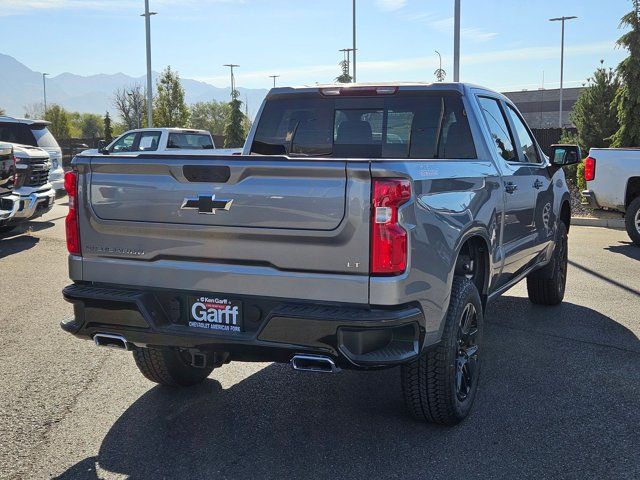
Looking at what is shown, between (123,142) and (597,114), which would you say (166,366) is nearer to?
(123,142)

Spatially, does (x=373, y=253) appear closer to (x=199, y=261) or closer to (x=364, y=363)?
(x=364, y=363)

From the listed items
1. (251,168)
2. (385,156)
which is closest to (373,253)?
(251,168)

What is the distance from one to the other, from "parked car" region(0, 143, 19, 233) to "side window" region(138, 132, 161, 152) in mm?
6596

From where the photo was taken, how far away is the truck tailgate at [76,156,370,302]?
3375 mm

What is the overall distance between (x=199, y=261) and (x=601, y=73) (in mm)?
20293

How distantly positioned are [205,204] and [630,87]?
1757cm

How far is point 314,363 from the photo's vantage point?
11.5 feet

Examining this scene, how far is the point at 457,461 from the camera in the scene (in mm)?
3695

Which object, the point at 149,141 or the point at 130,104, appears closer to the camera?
the point at 149,141

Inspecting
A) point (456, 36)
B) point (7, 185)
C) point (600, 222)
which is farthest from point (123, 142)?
point (600, 222)

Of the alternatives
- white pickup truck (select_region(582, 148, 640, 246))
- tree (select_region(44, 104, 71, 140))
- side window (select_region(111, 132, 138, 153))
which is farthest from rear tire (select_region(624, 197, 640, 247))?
tree (select_region(44, 104, 71, 140))

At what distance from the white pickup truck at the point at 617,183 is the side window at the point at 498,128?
648cm

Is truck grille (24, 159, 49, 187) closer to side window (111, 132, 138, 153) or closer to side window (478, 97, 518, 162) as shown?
side window (111, 132, 138, 153)

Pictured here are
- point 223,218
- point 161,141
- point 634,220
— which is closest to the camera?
point 223,218
